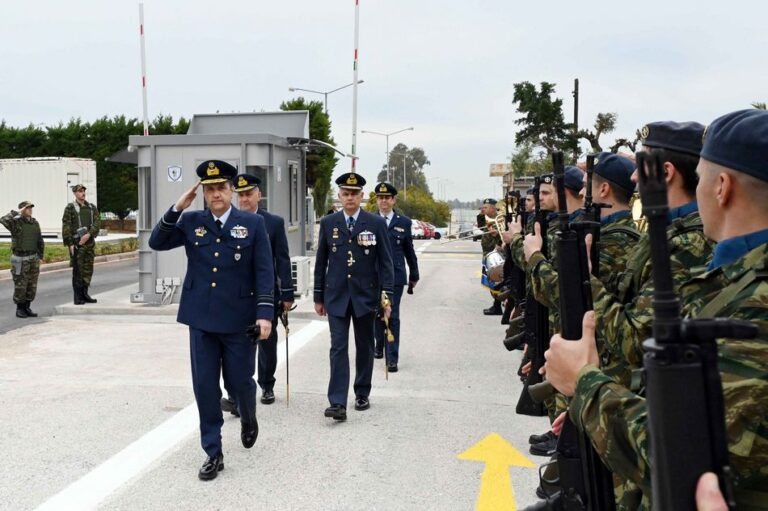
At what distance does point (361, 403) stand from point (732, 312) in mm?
4787

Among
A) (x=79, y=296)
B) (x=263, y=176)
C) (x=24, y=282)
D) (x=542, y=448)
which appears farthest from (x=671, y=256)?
(x=79, y=296)

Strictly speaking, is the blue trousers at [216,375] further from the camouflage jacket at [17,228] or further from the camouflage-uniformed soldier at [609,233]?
the camouflage jacket at [17,228]

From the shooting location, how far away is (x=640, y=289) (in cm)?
257

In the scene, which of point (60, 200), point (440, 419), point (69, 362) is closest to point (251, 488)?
point (440, 419)

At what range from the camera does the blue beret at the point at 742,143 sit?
156cm

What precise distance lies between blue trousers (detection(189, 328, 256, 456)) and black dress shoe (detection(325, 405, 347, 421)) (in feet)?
2.85

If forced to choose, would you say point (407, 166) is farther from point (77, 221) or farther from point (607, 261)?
point (607, 261)

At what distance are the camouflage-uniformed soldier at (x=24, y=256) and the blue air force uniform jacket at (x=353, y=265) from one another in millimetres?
6741

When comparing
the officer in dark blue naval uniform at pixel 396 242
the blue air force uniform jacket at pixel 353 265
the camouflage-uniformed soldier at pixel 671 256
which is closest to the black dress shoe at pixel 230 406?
the blue air force uniform jacket at pixel 353 265

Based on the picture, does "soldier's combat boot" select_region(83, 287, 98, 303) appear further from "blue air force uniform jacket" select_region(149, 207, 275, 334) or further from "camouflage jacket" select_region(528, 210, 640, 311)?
"camouflage jacket" select_region(528, 210, 640, 311)

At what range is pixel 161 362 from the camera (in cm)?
776

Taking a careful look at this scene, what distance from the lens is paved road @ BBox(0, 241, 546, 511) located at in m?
4.29

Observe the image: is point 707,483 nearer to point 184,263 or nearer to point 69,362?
point 69,362

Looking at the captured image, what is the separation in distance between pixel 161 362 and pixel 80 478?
332 centimetres
